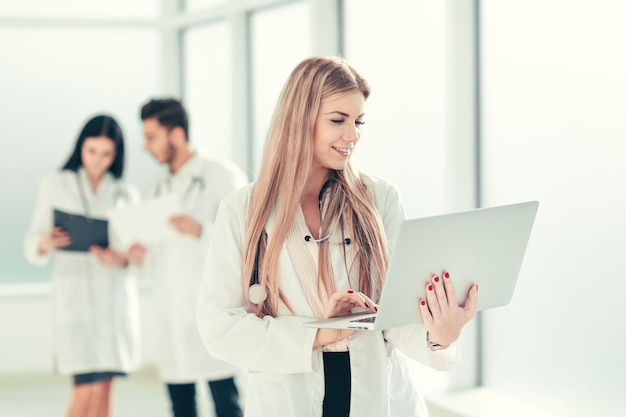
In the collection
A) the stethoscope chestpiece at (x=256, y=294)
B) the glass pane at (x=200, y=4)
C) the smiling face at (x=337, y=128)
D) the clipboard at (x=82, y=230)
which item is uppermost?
the glass pane at (x=200, y=4)

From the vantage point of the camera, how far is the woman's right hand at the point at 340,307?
5.93 ft

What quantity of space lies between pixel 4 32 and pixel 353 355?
5.06m

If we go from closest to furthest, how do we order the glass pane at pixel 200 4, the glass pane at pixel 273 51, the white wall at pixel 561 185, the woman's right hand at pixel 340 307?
the woman's right hand at pixel 340 307
the white wall at pixel 561 185
the glass pane at pixel 273 51
the glass pane at pixel 200 4

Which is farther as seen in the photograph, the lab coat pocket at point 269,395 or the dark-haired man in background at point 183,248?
the dark-haired man in background at point 183,248

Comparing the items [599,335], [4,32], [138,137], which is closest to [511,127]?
[599,335]

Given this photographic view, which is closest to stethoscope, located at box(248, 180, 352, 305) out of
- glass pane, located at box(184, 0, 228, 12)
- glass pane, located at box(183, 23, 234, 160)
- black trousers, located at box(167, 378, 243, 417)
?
black trousers, located at box(167, 378, 243, 417)

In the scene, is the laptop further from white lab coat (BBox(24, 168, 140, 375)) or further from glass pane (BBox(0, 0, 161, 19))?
glass pane (BBox(0, 0, 161, 19))

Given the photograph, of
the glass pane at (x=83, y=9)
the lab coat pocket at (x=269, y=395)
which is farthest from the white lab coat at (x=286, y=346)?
the glass pane at (x=83, y=9)

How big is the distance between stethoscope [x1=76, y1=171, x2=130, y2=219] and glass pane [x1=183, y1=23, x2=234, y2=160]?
1.50 meters

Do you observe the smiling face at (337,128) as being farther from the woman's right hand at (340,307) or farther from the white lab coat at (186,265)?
the white lab coat at (186,265)

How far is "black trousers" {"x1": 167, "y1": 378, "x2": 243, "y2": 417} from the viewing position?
12.6 feet

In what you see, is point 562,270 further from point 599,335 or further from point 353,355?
point 353,355

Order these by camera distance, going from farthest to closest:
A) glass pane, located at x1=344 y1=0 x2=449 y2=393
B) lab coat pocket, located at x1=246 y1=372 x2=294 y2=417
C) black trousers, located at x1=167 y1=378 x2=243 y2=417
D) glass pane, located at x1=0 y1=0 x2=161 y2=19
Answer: glass pane, located at x1=0 y1=0 x2=161 y2=19 < black trousers, located at x1=167 y1=378 x2=243 y2=417 < glass pane, located at x1=344 y1=0 x2=449 y2=393 < lab coat pocket, located at x1=246 y1=372 x2=294 y2=417

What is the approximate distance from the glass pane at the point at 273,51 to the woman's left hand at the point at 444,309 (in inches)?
124
